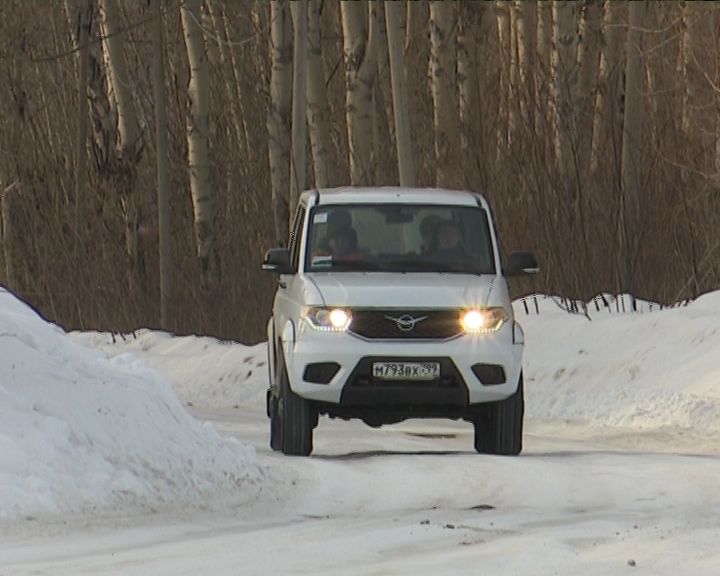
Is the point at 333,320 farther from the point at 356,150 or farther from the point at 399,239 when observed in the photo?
the point at 356,150

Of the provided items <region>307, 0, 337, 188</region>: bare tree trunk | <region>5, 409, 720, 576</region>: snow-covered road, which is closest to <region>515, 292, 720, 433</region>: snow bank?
<region>5, 409, 720, 576</region>: snow-covered road

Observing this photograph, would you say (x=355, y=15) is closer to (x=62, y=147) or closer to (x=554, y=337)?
(x=554, y=337)

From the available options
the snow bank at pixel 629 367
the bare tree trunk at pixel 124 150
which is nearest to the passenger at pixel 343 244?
the snow bank at pixel 629 367

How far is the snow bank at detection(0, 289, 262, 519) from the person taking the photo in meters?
11.6

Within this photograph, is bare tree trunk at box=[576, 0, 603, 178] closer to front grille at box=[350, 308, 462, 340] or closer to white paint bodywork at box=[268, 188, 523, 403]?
white paint bodywork at box=[268, 188, 523, 403]

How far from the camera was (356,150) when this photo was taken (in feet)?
98.7

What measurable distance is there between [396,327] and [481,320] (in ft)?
2.05

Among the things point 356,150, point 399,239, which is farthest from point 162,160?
point 399,239

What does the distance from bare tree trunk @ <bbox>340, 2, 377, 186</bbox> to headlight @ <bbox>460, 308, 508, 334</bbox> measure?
47.9 feet

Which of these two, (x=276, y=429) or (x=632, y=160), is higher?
(x=276, y=429)

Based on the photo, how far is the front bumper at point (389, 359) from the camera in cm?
1465

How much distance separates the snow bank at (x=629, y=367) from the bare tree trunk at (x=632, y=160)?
2.26 ft

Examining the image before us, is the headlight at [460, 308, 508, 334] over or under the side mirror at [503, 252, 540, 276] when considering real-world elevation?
under

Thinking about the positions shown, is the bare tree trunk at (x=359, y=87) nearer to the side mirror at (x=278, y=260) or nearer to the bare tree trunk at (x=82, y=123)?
the bare tree trunk at (x=82, y=123)
